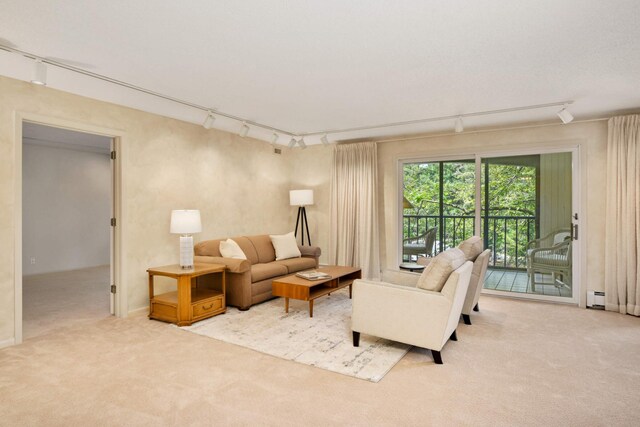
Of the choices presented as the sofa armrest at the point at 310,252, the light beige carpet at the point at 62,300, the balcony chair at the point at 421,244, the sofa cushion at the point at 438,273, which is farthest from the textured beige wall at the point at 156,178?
the sofa cushion at the point at 438,273

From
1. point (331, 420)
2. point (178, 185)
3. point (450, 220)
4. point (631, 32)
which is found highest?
point (631, 32)

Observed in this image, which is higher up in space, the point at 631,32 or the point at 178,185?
the point at 631,32

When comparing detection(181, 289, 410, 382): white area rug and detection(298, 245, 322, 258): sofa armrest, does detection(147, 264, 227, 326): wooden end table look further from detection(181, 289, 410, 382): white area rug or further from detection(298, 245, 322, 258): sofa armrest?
detection(298, 245, 322, 258): sofa armrest

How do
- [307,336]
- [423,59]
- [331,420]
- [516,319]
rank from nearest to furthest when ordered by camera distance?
[331,420] → [423,59] → [307,336] → [516,319]

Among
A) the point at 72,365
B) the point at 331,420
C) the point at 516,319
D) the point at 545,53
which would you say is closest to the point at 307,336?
the point at 331,420

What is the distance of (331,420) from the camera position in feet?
7.09

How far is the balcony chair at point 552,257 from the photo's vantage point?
4875mm

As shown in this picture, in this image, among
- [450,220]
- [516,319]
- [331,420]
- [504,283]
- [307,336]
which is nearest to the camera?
[331,420]

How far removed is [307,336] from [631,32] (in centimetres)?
341

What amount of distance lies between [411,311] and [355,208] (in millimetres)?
3297

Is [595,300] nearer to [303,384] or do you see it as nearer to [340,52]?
[303,384]

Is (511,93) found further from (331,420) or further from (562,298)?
(331,420)

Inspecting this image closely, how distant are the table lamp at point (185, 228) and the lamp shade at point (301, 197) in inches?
86.4

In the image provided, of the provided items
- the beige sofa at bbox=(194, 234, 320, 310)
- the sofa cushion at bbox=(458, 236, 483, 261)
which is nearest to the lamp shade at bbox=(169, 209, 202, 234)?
the beige sofa at bbox=(194, 234, 320, 310)
